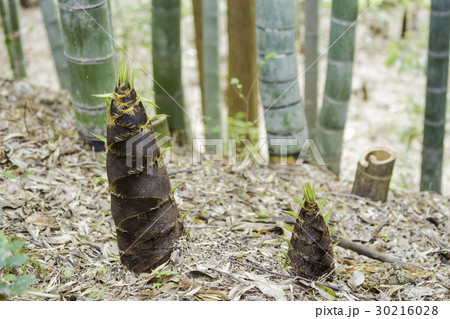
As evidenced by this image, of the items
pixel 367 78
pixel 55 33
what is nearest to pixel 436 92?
pixel 55 33

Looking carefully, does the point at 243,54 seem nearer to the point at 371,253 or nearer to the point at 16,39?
the point at 371,253

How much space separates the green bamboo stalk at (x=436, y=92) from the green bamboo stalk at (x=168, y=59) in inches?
62.0

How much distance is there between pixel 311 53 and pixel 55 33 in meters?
1.97

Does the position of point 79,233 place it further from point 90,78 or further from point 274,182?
point 274,182

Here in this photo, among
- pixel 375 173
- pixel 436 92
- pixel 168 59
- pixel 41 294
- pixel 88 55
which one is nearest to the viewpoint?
pixel 41 294

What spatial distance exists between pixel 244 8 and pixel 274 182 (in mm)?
1161

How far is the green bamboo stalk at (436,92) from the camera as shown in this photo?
2.55 m

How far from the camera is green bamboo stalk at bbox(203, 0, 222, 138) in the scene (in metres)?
3.25

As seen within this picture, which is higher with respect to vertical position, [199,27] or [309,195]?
[199,27]

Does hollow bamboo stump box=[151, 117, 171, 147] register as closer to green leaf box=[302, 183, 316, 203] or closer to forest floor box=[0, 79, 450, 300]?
forest floor box=[0, 79, 450, 300]

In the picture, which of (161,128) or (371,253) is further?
(161,128)

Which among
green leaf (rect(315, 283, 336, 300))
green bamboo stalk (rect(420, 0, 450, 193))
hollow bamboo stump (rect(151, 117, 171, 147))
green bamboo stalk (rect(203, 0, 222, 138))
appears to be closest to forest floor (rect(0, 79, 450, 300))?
green leaf (rect(315, 283, 336, 300))

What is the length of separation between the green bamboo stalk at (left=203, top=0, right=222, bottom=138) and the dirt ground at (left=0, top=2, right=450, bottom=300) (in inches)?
35.2

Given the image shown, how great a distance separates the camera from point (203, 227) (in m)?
1.84
